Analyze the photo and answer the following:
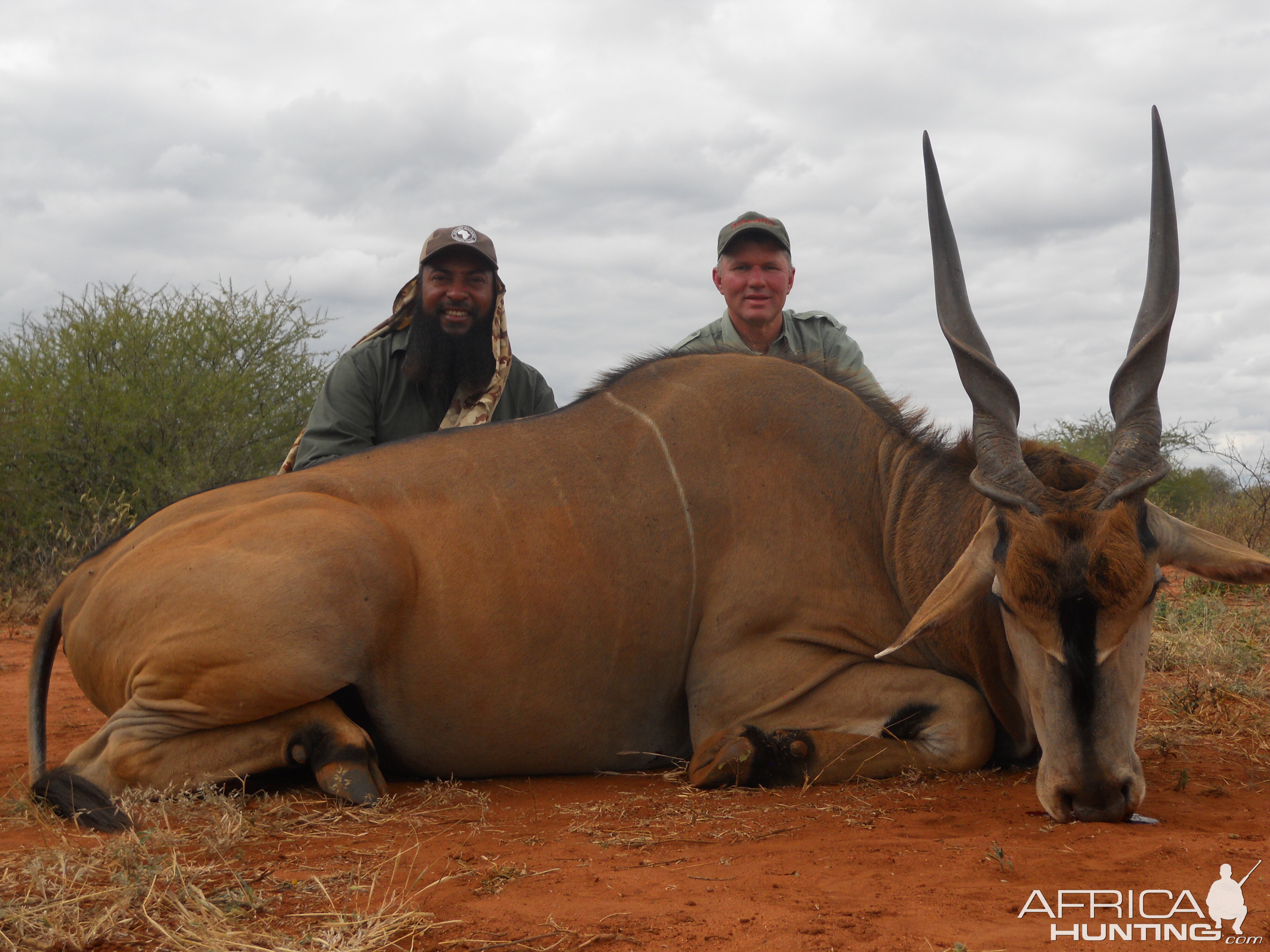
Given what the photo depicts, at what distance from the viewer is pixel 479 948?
237 centimetres

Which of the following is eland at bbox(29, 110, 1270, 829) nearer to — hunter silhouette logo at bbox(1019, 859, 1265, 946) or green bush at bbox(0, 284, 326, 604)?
hunter silhouette logo at bbox(1019, 859, 1265, 946)

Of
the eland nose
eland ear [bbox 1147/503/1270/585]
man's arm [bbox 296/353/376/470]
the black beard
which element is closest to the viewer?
the eland nose

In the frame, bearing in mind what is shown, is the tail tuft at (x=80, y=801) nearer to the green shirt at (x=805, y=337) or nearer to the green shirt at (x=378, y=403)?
the green shirt at (x=378, y=403)

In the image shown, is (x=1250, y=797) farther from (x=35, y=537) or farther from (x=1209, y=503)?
(x=1209, y=503)

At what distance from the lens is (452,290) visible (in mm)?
7262

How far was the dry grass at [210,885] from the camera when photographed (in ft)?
8.11

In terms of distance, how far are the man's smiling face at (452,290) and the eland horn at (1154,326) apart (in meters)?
4.42

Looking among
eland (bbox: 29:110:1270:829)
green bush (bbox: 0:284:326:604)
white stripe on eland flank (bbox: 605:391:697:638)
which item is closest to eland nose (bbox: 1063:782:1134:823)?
eland (bbox: 29:110:1270:829)

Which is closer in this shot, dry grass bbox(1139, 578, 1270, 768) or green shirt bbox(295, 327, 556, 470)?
dry grass bbox(1139, 578, 1270, 768)

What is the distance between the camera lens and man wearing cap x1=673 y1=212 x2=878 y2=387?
724cm

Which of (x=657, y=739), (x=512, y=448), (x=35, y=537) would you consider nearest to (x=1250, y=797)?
(x=657, y=739)

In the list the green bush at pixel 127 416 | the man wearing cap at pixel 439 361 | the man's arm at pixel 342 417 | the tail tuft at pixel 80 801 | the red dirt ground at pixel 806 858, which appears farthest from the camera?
the green bush at pixel 127 416

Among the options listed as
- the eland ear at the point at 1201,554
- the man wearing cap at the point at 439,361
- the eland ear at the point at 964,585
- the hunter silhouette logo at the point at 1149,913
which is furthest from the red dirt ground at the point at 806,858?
the man wearing cap at the point at 439,361

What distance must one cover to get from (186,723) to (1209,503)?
16.4m
